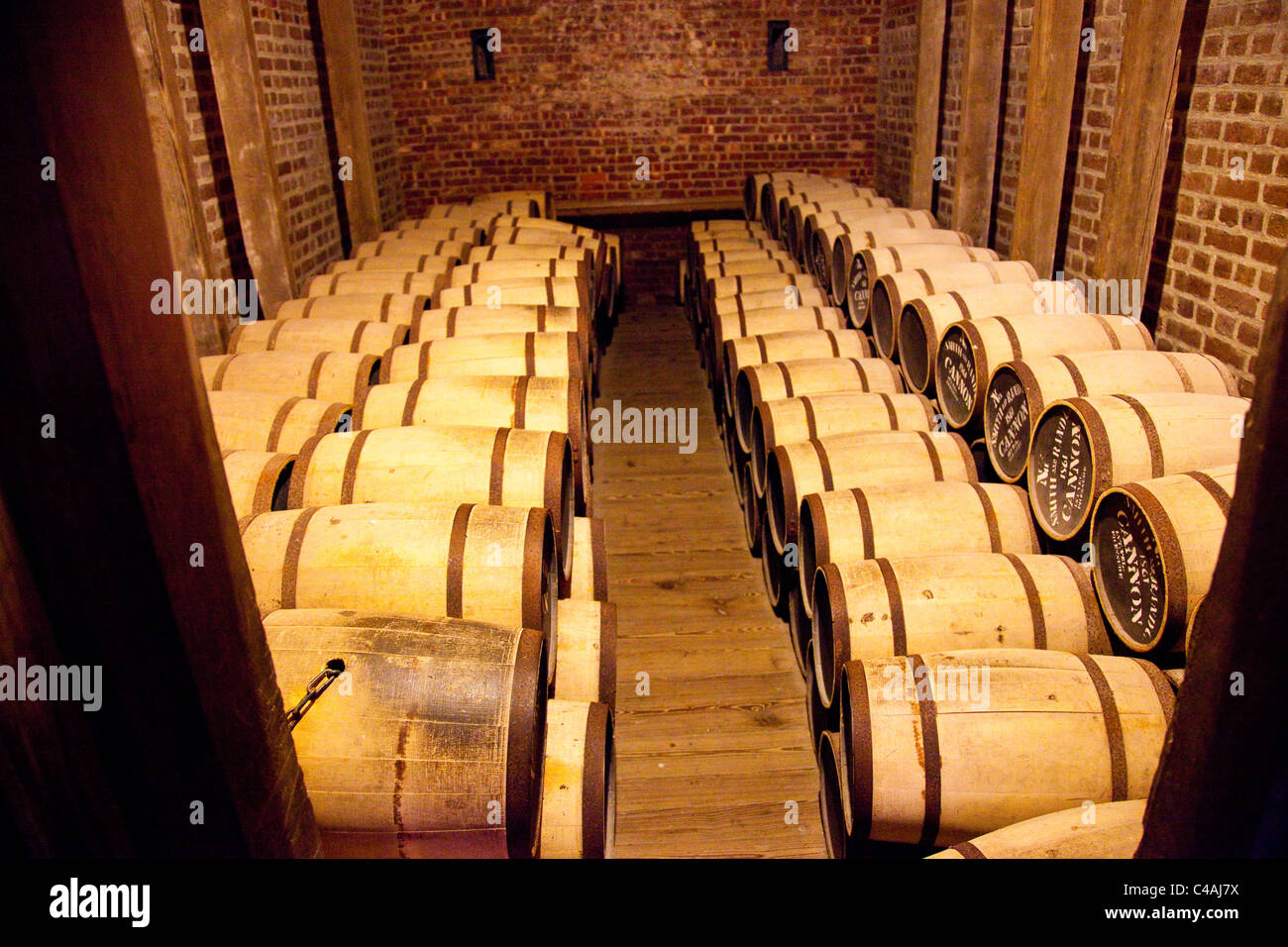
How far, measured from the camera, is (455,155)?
9445 mm

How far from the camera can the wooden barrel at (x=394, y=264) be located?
596 centimetres

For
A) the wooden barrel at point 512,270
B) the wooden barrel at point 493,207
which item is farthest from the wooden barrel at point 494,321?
the wooden barrel at point 493,207

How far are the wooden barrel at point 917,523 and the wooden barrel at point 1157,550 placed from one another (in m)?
0.34

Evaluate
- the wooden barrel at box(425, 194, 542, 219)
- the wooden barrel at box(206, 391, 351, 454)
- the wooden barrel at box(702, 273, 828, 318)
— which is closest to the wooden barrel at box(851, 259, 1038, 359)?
the wooden barrel at box(702, 273, 828, 318)

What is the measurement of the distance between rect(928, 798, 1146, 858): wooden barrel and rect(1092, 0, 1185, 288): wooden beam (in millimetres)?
3363

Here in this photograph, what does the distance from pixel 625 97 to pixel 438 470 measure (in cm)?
745

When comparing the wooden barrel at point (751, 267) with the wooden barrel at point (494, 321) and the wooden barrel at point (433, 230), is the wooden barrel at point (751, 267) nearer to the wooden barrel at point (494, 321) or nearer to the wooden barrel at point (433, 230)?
the wooden barrel at point (494, 321)

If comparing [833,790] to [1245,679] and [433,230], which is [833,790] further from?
[433,230]

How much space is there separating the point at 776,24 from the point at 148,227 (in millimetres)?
9320

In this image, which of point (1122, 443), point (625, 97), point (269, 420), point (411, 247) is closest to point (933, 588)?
point (1122, 443)

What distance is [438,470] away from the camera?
3.07 m

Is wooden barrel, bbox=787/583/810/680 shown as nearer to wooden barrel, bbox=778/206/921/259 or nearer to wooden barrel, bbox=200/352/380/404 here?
wooden barrel, bbox=200/352/380/404
